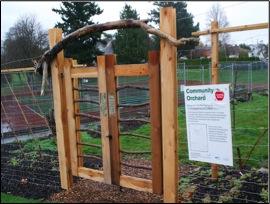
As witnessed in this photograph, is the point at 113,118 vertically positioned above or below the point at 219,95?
below

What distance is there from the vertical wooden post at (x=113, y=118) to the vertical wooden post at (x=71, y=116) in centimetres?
91

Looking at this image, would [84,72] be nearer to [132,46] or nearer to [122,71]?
[122,71]

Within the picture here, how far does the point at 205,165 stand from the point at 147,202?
2329mm

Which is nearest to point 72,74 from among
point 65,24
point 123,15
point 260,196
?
point 260,196

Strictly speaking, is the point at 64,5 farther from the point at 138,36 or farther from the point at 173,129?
the point at 173,129

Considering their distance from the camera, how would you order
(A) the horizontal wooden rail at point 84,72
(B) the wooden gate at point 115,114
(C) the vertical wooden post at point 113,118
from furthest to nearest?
(A) the horizontal wooden rail at point 84,72
(C) the vertical wooden post at point 113,118
(B) the wooden gate at point 115,114

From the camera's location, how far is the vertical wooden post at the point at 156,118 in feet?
17.8

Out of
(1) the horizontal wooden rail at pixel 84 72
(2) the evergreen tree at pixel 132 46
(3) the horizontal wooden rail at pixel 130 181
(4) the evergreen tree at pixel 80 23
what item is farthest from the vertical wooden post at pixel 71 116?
(4) the evergreen tree at pixel 80 23

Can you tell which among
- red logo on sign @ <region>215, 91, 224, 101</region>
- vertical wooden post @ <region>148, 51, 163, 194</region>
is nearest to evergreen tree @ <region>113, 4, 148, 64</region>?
vertical wooden post @ <region>148, 51, 163, 194</region>

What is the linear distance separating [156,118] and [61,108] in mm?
1990

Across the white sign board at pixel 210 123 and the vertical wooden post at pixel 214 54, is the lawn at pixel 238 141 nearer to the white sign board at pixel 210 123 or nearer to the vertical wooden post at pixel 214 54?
the vertical wooden post at pixel 214 54

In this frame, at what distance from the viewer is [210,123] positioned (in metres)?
5.23

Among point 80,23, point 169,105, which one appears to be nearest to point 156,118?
point 169,105

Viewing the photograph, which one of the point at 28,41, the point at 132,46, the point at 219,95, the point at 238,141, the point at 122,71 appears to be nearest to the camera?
the point at 219,95
